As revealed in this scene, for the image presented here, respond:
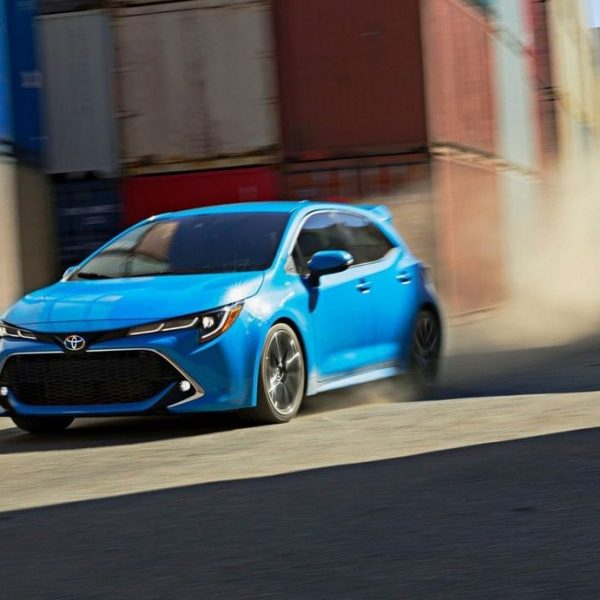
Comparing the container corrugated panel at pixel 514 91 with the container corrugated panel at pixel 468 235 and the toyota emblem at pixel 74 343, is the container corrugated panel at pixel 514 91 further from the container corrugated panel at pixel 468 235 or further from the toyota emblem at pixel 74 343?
the toyota emblem at pixel 74 343

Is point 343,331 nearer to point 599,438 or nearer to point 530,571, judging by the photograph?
point 599,438

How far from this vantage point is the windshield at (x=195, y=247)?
9.07m

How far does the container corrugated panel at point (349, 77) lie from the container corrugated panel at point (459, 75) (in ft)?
0.96

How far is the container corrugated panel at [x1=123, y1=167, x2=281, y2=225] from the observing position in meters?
21.0

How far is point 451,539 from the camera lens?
5.04 meters

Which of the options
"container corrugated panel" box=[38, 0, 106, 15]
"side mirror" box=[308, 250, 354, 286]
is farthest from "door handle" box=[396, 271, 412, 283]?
"container corrugated panel" box=[38, 0, 106, 15]

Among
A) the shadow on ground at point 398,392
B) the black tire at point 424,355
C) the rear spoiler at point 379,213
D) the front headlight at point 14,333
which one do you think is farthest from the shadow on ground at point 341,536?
the rear spoiler at point 379,213

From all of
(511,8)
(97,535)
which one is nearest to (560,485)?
(97,535)

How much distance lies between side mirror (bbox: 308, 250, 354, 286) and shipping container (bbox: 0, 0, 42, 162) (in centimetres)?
1166

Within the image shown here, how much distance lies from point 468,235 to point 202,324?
1394 centimetres

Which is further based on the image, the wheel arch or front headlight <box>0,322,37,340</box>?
the wheel arch

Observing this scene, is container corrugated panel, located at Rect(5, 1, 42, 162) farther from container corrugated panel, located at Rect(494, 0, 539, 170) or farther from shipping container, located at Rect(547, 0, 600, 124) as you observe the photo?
shipping container, located at Rect(547, 0, 600, 124)

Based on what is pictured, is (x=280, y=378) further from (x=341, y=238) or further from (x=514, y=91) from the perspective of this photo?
(x=514, y=91)

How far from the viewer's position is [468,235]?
21797mm
